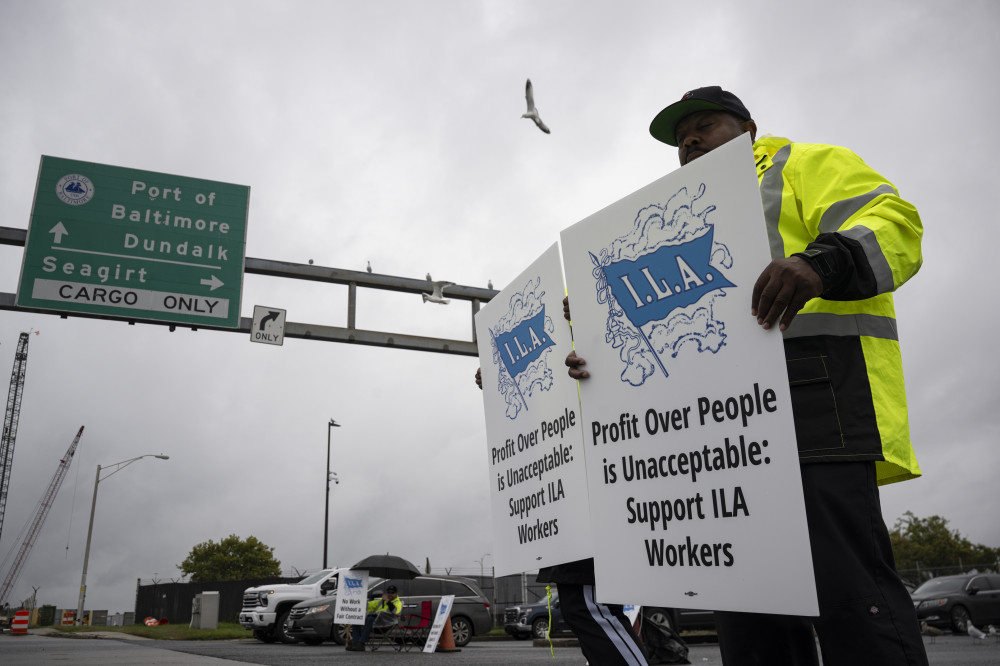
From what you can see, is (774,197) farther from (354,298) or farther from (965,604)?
(965,604)

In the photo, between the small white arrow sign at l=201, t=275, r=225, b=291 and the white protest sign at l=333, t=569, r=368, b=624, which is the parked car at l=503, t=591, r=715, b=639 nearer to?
the white protest sign at l=333, t=569, r=368, b=624

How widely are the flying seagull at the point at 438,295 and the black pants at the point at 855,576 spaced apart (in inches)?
401

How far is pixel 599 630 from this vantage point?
2.65 metres

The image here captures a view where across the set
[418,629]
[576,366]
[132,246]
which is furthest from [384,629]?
[576,366]

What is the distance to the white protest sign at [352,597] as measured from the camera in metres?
14.9

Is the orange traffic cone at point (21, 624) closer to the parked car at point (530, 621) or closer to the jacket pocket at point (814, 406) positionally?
the parked car at point (530, 621)

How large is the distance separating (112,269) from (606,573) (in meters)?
9.99

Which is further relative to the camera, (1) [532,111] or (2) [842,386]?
(1) [532,111]

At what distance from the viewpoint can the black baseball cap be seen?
244cm

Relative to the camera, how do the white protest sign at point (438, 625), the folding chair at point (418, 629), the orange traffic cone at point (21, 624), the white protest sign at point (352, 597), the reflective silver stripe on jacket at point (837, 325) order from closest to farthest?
the reflective silver stripe on jacket at point (837, 325), the white protest sign at point (438, 625), the white protest sign at point (352, 597), the folding chair at point (418, 629), the orange traffic cone at point (21, 624)

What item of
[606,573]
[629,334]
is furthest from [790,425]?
[606,573]

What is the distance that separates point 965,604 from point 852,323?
19.6 meters

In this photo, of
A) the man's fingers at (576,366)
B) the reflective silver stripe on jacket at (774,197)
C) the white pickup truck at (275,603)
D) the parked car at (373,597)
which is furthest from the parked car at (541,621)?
the reflective silver stripe on jacket at (774,197)

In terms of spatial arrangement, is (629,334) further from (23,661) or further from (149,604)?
(149,604)
